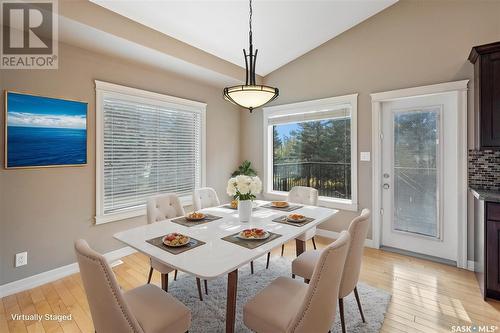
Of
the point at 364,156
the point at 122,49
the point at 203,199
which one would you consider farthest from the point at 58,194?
the point at 364,156

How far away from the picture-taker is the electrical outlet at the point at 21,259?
8.23ft

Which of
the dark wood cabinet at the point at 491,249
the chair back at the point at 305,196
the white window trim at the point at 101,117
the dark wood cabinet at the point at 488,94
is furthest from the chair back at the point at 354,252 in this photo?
the white window trim at the point at 101,117

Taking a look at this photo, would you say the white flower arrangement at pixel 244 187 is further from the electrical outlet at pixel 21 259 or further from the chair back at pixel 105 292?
the electrical outlet at pixel 21 259

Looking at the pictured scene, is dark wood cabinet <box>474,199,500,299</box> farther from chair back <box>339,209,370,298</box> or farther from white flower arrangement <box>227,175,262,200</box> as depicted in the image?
white flower arrangement <box>227,175,262,200</box>

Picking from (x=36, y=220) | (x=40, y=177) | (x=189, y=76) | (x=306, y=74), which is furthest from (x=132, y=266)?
(x=306, y=74)

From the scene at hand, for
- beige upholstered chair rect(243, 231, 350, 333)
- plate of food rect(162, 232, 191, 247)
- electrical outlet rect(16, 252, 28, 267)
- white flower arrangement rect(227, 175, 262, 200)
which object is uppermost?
white flower arrangement rect(227, 175, 262, 200)

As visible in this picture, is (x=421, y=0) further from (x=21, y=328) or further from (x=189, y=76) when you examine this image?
(x=21, y=328)

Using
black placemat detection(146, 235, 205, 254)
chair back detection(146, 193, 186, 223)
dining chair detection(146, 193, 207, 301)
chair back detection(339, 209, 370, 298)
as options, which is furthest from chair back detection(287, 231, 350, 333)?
chair back detection(146, 193, 186, 223)

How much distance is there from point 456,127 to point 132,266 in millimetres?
4318

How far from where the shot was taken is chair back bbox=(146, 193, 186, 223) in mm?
2508

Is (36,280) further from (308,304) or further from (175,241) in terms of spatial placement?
(308,304)

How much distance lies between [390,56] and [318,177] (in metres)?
2.05

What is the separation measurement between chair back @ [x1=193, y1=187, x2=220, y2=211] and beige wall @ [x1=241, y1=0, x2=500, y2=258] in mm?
1980

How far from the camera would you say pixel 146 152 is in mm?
3590
